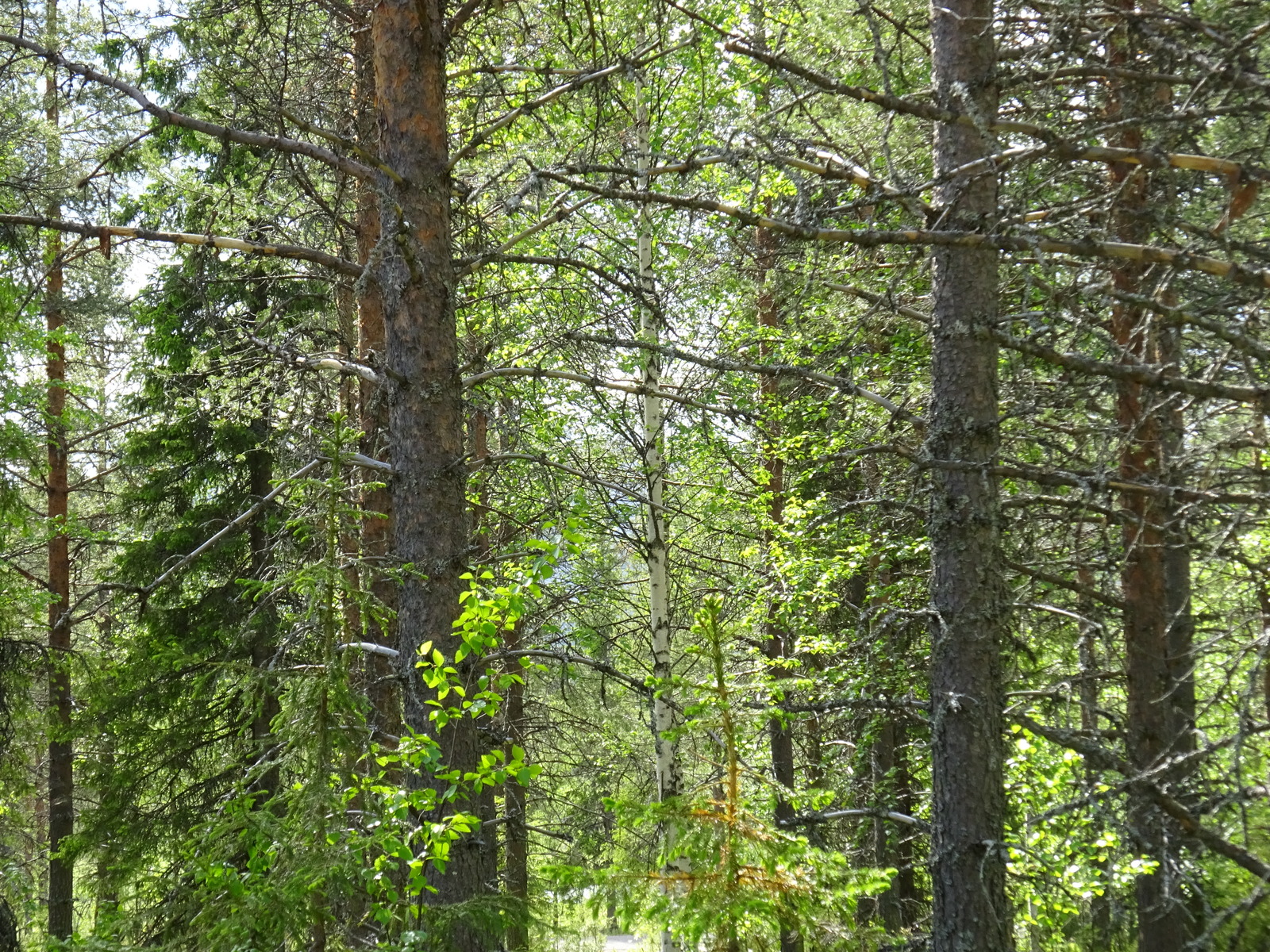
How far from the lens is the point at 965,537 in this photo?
5137mm

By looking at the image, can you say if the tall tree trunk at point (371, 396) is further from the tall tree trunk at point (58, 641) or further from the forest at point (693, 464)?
the tall tree trunk at point (58, 641)

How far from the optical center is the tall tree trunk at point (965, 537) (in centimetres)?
493

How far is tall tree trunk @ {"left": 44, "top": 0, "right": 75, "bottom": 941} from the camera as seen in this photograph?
1103 centimetres

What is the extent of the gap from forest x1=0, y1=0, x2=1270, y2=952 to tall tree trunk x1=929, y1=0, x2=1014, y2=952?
0.09ft

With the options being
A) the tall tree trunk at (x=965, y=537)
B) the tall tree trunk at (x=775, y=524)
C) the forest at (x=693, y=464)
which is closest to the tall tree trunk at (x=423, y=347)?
the forest at (x=693, y=464)

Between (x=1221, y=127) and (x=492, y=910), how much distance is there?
6015mm

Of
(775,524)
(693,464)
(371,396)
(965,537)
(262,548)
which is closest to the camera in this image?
(965,537)

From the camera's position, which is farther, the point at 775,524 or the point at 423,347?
the point at 775,524

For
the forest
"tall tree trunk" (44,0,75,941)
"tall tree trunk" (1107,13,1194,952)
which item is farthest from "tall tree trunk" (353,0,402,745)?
"tall tree trunk" (1107,13,1194,952)

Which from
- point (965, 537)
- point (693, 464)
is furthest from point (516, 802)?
point (965, 537)

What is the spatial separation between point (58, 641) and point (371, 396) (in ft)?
26.4

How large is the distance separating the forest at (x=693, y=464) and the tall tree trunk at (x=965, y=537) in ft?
0.09

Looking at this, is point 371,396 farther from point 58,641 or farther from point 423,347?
point 58,641

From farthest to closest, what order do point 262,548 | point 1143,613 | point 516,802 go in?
point 516,802
point 262,548
point 1143,613
